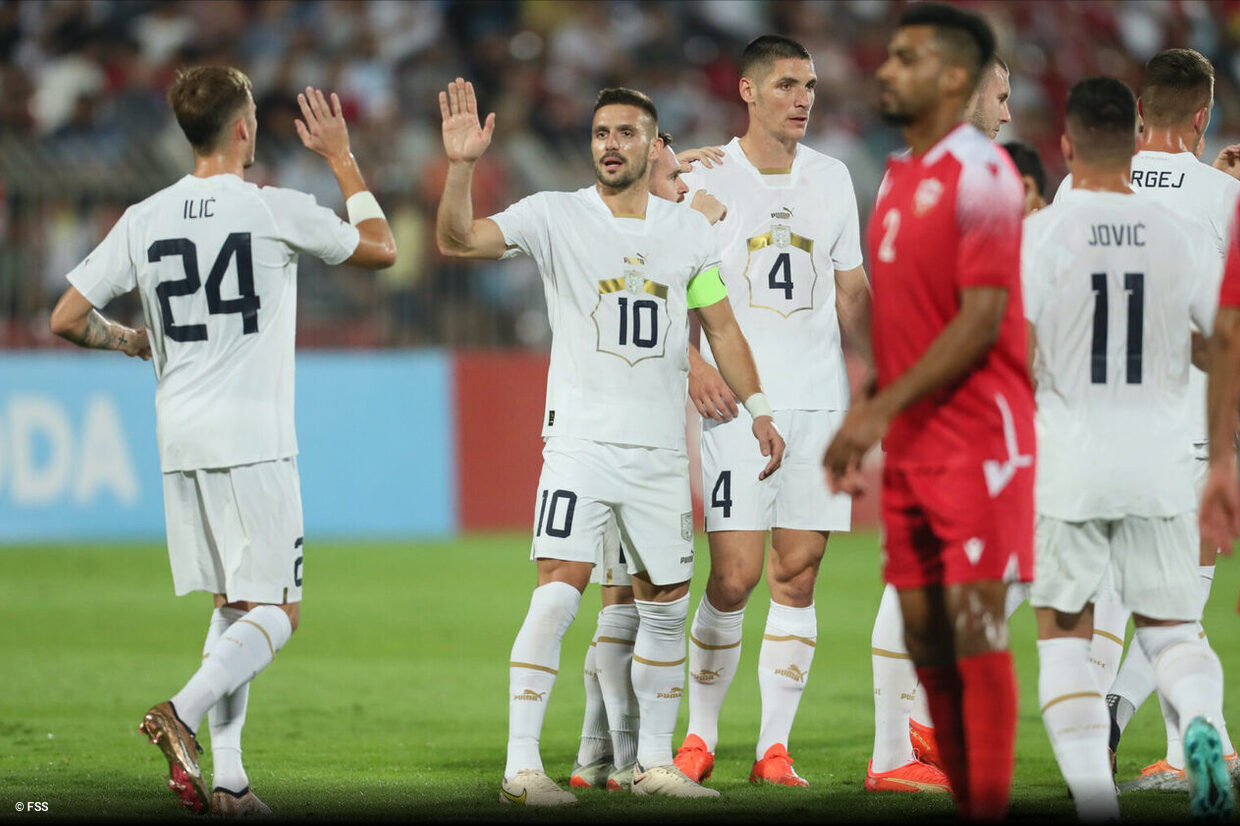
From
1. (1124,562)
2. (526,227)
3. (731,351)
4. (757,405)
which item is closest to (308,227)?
(526,227)

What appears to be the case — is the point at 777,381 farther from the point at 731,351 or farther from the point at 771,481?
the point at 731,351

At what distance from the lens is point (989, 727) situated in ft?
16.2

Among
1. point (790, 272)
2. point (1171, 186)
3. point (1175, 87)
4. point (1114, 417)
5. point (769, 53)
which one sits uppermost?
point (769, 53)

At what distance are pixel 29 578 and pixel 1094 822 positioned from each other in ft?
36.6

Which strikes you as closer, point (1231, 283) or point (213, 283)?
point (1231, 283)

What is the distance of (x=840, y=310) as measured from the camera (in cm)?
764

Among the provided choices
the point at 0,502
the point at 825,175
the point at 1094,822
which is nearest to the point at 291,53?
the point at 0,502

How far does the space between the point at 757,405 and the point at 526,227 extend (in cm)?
115

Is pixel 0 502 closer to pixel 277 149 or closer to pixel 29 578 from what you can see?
pixel 29 578

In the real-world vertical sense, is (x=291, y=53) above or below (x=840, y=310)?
above

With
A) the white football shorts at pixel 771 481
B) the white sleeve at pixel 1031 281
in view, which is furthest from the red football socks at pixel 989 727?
the white football shorts at pixel 771 481

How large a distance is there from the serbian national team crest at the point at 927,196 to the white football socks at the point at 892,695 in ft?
7.27

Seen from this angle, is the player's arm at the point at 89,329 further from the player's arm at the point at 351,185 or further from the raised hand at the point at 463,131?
→ the raised hand at the point at 463,131

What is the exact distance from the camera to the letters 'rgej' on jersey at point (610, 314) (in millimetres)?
6695
